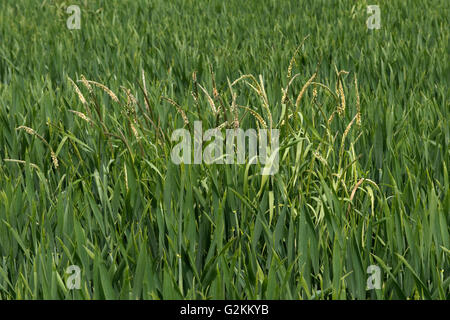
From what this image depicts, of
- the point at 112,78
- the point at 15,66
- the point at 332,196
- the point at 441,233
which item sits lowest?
the point at 441,233

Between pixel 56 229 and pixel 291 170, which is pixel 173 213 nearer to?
pixel 56 229

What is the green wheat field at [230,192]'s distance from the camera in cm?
143

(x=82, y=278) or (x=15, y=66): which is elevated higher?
(x=15, y=66)

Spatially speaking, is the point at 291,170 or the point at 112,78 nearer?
the point at 291,170

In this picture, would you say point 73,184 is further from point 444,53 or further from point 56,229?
point 444,53

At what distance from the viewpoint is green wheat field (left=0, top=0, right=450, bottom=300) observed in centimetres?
143

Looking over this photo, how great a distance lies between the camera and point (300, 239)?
1503 millimetres

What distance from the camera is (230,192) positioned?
1.71m

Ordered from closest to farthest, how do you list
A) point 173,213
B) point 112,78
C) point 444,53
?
1. point 173,213
2. point 112,78
3. point 444,53

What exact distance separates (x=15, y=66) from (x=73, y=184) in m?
2.38
